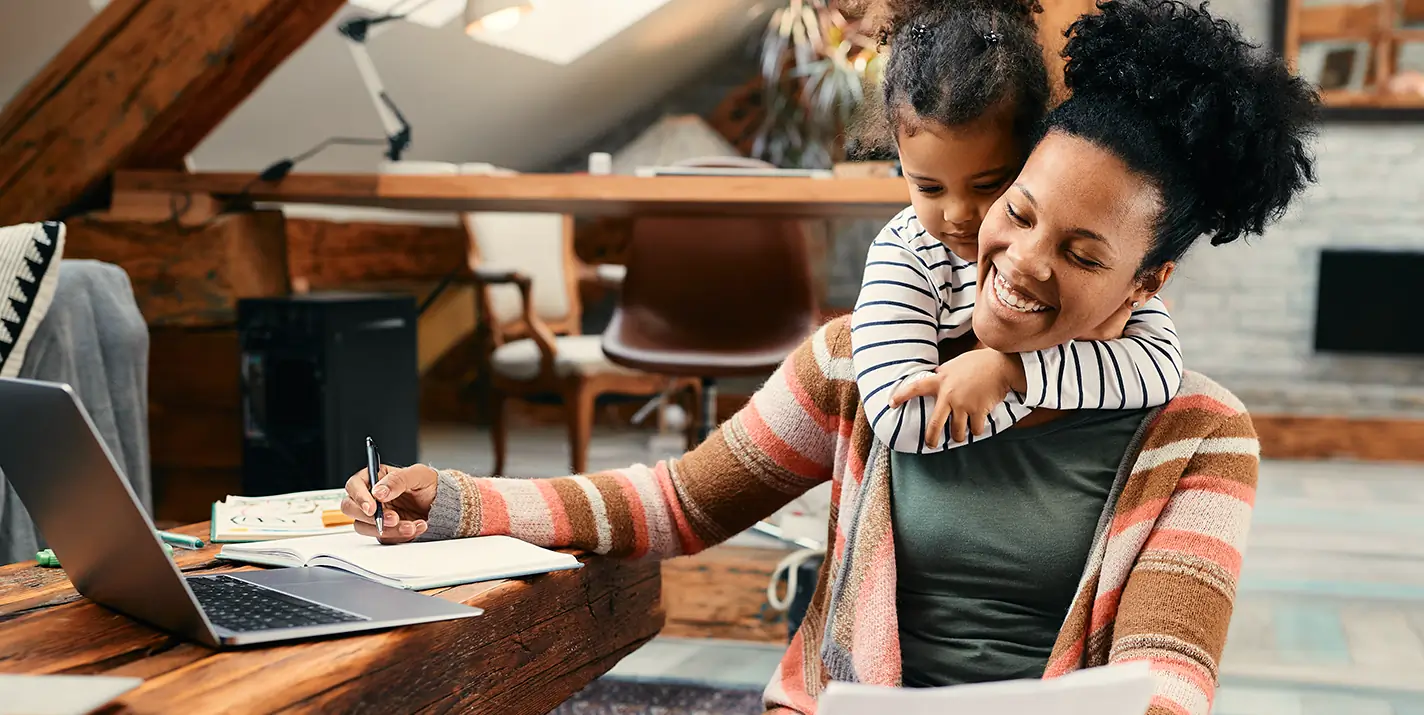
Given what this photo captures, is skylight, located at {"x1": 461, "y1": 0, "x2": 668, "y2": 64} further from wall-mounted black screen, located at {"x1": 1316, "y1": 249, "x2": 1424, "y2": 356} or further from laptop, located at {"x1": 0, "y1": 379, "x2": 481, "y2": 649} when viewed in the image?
laptop, located at {"x1": 0, "y1": 379, "x2": 481, "y2": 649}

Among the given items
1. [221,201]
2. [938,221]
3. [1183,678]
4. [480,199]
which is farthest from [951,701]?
[221,201]

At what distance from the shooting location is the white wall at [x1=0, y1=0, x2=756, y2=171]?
10.5 feet

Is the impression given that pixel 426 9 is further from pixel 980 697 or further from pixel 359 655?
pixel 980 697

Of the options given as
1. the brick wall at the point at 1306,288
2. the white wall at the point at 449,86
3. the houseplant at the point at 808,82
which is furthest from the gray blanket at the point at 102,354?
the brick wall at the point at 1306,288

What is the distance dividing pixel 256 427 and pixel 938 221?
6.38 feet

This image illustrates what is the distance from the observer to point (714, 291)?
309cm

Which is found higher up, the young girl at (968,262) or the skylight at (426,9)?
the skylight at (426,9)

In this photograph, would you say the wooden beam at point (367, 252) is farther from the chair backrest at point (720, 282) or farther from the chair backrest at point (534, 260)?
the chair backrest at point (720, 282)

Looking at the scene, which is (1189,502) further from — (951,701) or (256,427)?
(256,427)

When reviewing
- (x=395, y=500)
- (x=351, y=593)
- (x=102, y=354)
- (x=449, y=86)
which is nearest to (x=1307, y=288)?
(x=449, y=86)

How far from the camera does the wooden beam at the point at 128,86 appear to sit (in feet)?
8.06

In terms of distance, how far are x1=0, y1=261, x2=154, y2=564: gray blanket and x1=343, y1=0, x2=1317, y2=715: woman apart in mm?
1141

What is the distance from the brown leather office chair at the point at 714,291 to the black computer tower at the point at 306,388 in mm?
696

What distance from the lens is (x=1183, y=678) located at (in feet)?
2.63
